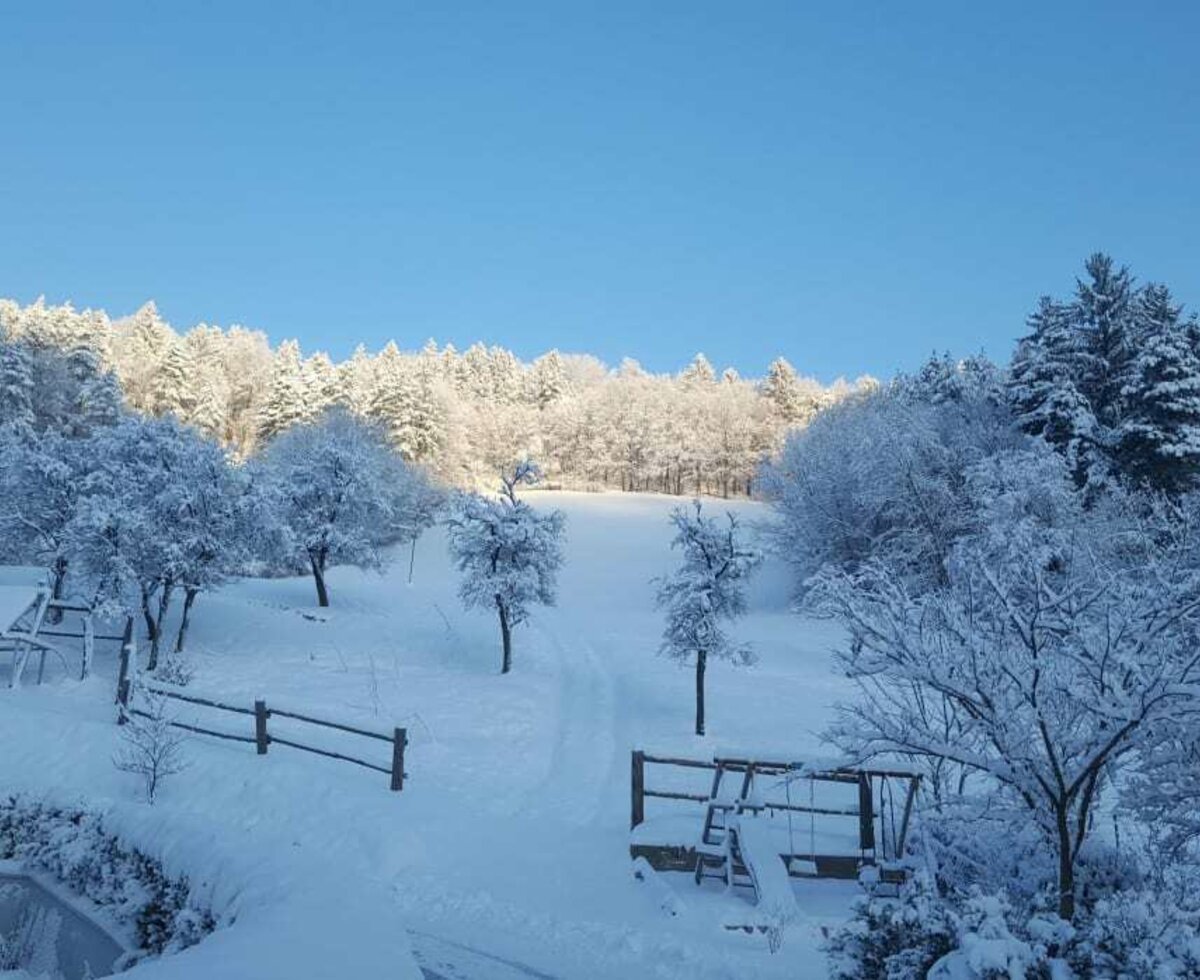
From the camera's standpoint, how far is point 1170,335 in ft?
108

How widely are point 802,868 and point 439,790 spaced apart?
7.09 metres

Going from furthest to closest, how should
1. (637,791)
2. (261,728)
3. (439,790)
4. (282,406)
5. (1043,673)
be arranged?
(282,406) < (261,728) < (439,790) < (637,791) < (1043,673)

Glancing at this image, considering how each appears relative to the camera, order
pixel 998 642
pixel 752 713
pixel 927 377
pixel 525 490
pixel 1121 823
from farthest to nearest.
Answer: pixel 525 490
pixel 927 377
pixel 752 713
pixel 1121 823
pixel 998 642

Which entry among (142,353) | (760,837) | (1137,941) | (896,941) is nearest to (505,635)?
(760,837)

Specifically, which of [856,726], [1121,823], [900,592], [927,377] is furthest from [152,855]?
[927,377]

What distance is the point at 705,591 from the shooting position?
21500mm

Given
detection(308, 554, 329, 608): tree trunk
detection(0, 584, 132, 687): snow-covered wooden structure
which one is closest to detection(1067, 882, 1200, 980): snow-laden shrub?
detection(0, 584, 132, 687): snow-covered wooden structure

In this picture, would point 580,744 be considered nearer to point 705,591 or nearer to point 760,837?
point 705,591

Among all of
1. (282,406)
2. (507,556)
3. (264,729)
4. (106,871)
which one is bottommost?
(106,871)

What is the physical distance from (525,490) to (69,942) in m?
63.1

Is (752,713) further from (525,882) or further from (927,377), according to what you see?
(927,377)

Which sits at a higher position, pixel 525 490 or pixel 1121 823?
pixel 525 490

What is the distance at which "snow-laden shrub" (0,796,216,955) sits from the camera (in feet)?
28.2

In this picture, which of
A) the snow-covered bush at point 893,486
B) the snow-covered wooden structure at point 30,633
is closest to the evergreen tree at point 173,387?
the snow-covered wooden structure at point 30,633
